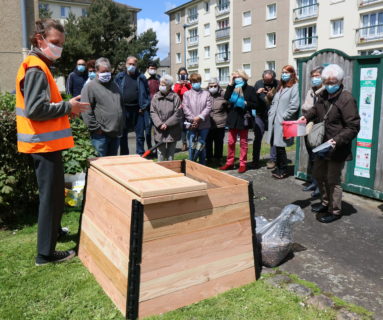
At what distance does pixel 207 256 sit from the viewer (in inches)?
128

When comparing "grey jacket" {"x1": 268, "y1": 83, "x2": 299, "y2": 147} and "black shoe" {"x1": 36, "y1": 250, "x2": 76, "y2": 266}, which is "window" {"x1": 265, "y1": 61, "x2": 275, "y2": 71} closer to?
"grey jacket" {"x1": 268, "y1": 83, "x2": 299, "y2": 147}

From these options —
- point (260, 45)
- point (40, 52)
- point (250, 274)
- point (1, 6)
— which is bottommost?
point (250, 274)

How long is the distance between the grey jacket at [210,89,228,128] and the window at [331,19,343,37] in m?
28.8

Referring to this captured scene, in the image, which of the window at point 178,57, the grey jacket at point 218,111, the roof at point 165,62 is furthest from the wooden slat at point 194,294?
the roof at point 165,62

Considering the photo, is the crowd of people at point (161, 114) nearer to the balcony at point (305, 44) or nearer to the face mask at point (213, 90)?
the face mask at point (213, 90)

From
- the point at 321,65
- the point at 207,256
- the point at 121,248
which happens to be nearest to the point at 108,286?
the point at 121,248

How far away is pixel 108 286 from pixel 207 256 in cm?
89

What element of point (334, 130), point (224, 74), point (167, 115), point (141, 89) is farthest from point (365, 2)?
point (334, 130)

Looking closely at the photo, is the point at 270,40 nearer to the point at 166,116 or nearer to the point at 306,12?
the point at 306,12

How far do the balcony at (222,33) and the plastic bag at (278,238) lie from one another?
45.3 meters

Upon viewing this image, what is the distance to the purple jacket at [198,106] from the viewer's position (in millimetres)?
7758

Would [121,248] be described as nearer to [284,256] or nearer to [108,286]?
[108,286]

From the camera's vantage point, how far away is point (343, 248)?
14.5 feet

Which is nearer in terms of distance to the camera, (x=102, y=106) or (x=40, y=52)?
(x=40, y=52)
